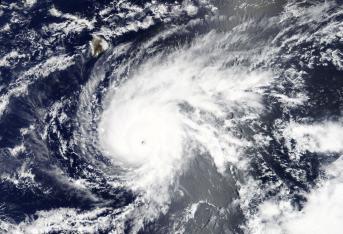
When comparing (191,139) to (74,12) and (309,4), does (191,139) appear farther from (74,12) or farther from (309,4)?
(74,12)

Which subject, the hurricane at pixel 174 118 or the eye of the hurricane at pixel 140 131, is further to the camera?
the eye of the hurricane at pixel 140 131

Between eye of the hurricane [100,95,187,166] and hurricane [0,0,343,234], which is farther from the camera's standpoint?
eye of the hurricane [100,95,187,166]

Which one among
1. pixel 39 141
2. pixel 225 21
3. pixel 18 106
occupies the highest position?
pixel 225 21

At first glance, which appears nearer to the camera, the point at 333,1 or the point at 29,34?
the point at 333,1

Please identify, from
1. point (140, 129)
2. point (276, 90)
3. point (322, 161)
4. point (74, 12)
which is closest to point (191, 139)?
point (140, 129)

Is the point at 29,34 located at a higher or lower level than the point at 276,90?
higher

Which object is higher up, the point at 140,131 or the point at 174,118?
the point at 174,118

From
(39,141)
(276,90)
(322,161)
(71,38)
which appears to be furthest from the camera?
(71,38)

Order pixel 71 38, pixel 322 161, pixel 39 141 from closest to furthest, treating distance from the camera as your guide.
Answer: pixel 322 161 < pixel 39 141 < pixel 71 38
